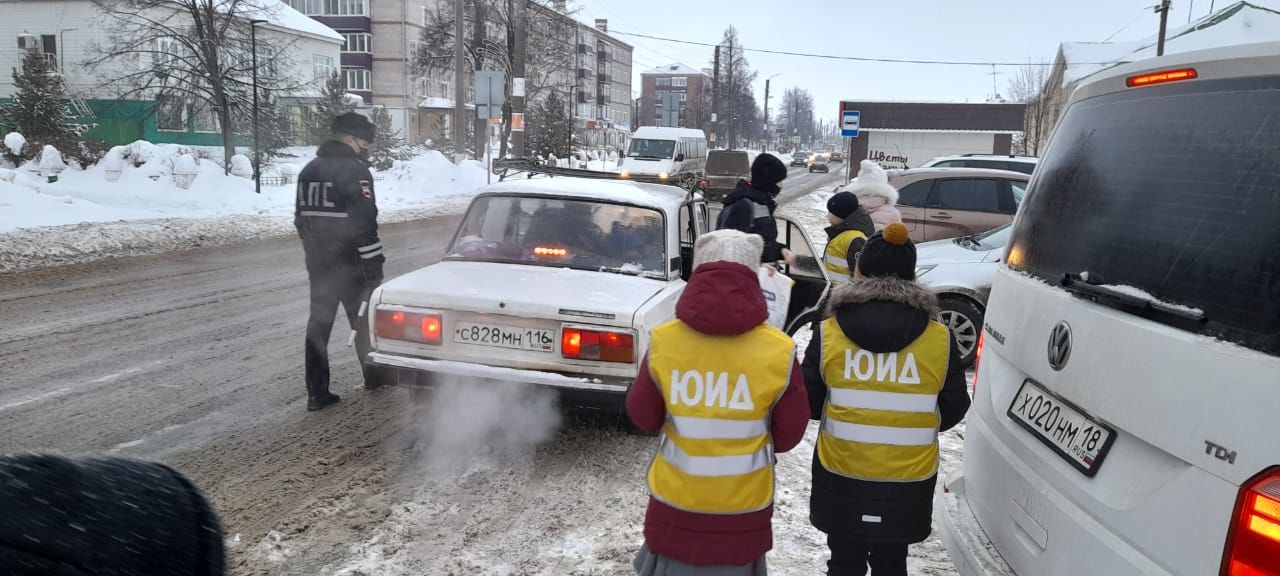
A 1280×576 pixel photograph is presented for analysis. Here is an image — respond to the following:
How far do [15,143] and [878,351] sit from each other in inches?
1116

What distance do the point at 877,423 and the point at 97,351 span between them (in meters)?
6.56

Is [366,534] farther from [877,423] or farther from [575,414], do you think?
[877,423]

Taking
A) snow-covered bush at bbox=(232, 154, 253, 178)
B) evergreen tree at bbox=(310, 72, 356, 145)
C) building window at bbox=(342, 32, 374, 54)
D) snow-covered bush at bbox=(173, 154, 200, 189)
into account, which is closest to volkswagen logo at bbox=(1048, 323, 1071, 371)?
snow-covered bush at bbox=(173, 154, 200, 189)

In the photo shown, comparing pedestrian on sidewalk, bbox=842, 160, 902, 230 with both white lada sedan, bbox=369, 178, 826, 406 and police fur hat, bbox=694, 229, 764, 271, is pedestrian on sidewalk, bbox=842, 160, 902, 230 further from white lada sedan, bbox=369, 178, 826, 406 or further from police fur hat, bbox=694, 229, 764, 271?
police fur hat, bbox=694, 229, 764, 271

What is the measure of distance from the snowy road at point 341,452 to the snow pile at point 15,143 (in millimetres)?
20286

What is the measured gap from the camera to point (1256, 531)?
178cm

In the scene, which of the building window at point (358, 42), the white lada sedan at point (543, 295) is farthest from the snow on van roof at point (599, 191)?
the building window at point (358, 42)

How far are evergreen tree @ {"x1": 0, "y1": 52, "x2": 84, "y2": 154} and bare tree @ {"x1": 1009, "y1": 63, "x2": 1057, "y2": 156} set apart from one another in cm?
3405

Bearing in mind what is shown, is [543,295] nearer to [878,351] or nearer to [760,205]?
[878,351]

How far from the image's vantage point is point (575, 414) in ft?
19.1

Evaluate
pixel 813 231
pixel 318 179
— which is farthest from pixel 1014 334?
pixel 813 231

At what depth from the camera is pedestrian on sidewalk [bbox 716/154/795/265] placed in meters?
6.82

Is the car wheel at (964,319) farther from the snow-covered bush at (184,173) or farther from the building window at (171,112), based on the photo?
the building window at (171,112)

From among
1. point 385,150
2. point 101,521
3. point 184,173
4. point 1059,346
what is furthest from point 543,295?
point 385,150
